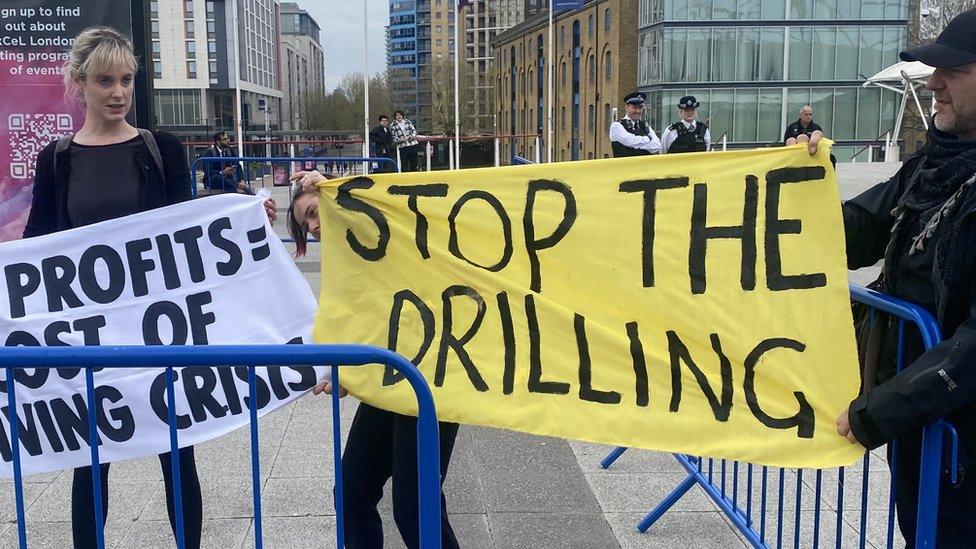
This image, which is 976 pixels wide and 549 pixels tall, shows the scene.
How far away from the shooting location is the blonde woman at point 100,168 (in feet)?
9.94

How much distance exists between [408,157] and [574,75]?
52447mm

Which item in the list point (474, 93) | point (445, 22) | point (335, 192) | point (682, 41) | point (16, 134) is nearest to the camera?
point (335, 192)

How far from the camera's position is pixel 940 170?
2395mm

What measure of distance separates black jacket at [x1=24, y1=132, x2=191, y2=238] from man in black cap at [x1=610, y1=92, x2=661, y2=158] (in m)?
9.38

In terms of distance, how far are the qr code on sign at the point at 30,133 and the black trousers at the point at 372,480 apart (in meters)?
5.64

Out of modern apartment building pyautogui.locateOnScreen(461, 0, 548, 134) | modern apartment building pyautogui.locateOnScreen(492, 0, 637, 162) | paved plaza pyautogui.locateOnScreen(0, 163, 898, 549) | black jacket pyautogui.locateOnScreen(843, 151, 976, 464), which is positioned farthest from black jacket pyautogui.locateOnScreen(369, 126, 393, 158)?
modern apartment building pyautogui.locateOnScreen(461, 0, 548, 134)

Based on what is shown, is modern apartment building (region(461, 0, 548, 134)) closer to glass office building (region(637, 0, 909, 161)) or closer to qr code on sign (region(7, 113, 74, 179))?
glass office building (region(637, 0, 909, 161))

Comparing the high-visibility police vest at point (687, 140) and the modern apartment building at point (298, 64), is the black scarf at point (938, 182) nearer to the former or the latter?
the high-visibility police vest at point (687, 140)

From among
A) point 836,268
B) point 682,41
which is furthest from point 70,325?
point 682,41

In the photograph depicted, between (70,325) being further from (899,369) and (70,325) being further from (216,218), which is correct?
(899,369)

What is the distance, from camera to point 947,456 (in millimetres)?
2451

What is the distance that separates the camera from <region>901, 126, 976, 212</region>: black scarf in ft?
7.69

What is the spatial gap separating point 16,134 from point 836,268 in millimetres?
6935

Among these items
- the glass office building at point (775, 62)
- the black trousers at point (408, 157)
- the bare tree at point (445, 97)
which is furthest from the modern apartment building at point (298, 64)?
the black trousers at point (408, 157)
